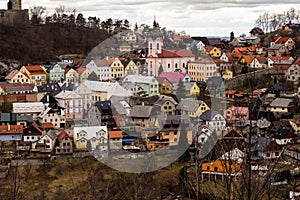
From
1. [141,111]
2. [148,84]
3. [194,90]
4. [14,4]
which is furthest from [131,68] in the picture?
[14,4]

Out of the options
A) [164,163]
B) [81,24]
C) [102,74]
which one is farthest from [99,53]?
[164,163]

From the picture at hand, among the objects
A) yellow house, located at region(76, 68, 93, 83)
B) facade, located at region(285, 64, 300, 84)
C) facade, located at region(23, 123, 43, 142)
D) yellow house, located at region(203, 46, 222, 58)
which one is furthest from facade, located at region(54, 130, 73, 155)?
yellow house, located at region(203, 46, 222, 58)

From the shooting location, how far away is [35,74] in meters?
10.2

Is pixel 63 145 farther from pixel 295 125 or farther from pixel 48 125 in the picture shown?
pixel 295 125

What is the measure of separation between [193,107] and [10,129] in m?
2.53

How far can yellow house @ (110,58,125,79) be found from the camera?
34.0 ft

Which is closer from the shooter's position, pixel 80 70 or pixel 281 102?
pixel 281 102

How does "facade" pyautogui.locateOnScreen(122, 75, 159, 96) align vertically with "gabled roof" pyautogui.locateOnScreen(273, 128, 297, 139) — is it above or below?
above

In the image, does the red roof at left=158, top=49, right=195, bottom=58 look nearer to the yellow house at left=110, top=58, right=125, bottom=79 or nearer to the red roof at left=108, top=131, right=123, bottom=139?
the yellow house at left=110, top=58, right=125, bottom=79

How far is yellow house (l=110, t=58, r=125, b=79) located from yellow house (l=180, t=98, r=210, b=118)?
110 inches

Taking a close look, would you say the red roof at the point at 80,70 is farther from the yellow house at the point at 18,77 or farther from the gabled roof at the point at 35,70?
the yellow house at the point at 18,77

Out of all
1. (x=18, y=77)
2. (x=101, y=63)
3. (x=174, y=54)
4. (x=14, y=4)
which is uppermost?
(x=14, y=4)

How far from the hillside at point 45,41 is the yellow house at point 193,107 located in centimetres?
528

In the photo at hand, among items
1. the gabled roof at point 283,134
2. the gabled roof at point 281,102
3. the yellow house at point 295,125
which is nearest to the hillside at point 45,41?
the gabled roof at point 281,102
